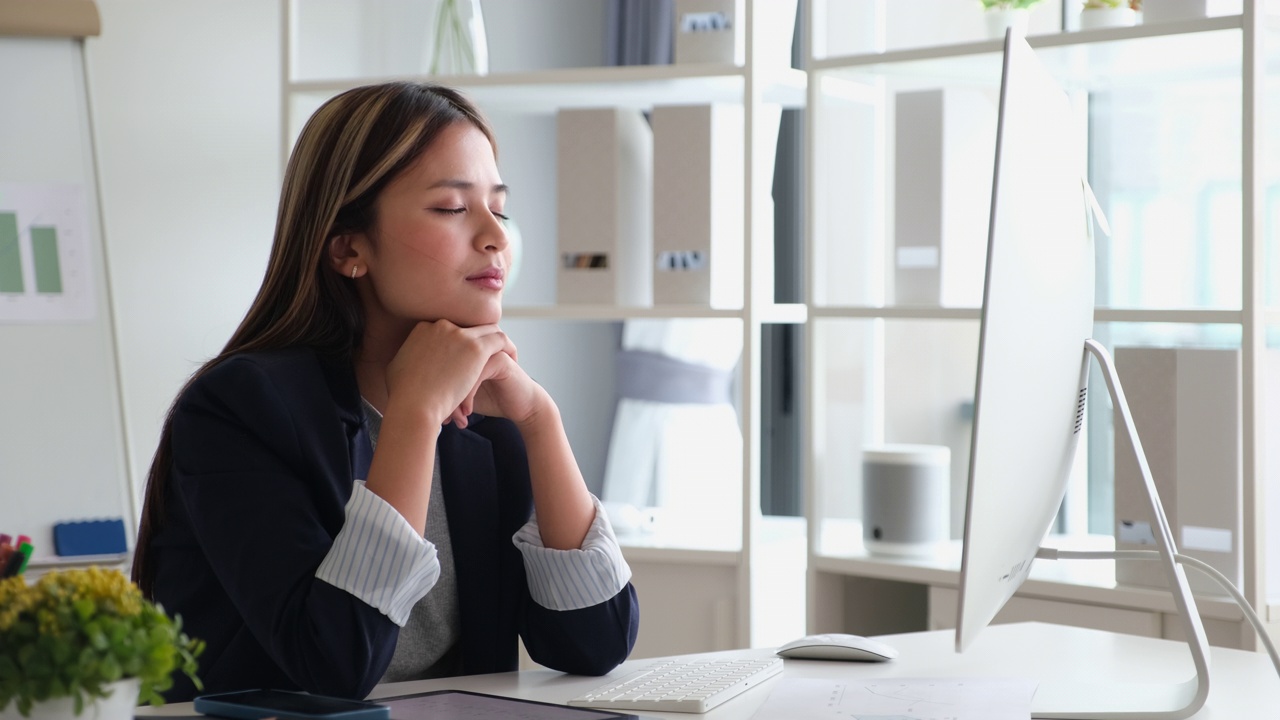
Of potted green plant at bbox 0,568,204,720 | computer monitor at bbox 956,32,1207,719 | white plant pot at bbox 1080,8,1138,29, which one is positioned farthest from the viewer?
white plant pot at bbox 1080,8,1138,29

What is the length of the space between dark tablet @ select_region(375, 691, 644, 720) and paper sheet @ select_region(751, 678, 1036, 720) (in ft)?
0.48

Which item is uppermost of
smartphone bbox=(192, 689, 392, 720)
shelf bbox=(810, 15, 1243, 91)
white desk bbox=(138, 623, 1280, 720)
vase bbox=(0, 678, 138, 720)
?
shelf bbox=(810, 15, 1243, 91)

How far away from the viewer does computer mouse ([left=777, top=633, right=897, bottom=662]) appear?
130 cm

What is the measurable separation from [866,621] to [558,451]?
4.11 feet

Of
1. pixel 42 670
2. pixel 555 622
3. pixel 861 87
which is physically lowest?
pixel 555 622

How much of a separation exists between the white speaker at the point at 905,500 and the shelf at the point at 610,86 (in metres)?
0.71

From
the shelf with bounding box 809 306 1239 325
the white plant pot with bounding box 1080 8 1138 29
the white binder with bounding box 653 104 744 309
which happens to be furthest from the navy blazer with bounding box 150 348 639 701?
the white plant pot with bounding box 1080 8 1138 29

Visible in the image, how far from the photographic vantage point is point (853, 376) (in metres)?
2.54

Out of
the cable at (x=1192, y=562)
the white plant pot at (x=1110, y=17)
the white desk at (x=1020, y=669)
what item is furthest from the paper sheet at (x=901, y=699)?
the white plant pot at (x=1110, y=17)

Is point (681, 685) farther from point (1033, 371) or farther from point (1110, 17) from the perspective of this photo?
point (1110, 17)

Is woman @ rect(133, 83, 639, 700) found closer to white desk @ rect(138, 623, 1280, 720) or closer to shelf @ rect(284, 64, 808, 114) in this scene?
white desk @ rect(138, 623, 1280, 720)

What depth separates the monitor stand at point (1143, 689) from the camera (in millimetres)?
1109

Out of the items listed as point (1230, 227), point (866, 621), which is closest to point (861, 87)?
point (1230, 227)

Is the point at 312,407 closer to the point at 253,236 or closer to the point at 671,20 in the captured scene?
the point at 253,236
